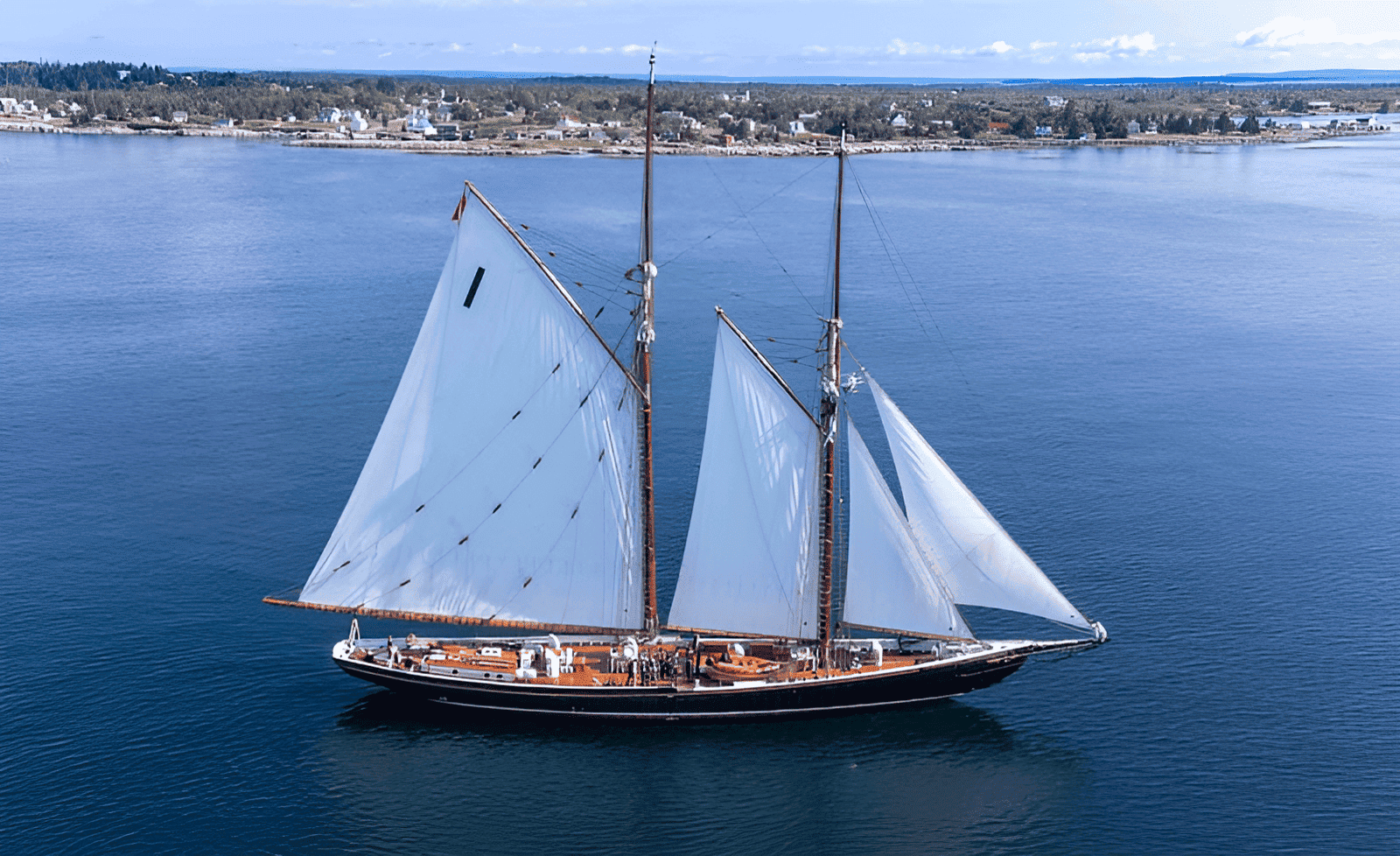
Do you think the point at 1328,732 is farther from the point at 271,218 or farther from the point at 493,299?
the point at 271,218

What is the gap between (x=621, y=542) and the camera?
141ft

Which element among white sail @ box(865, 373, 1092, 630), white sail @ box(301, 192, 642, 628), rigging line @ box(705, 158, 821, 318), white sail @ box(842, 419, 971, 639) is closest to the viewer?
white sail @ box(865, 373, 1092, 630)

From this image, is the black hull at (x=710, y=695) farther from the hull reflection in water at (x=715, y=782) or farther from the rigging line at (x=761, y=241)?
the rigging line at (x=761, y=241)

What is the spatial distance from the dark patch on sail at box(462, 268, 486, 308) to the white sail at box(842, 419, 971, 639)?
43.7ft

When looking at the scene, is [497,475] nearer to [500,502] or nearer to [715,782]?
[500,502]

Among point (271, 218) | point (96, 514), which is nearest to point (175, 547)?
point (96, 514)

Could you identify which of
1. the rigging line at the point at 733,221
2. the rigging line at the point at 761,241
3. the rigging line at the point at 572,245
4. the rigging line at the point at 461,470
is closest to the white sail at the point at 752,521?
the rigging line at the point at 461,470

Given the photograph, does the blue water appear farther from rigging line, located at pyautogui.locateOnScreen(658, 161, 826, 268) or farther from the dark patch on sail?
the dark patch on sail

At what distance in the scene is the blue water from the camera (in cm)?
3819

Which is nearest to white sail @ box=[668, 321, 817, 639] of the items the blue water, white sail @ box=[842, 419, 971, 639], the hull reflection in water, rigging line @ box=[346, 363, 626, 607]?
white sail @ box=[842, 419, 971, 639]

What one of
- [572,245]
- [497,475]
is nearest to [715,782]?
[497,475]

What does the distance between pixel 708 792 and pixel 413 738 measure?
410 inches

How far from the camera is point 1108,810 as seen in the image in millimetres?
38594

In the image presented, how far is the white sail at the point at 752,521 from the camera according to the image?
41031mm
